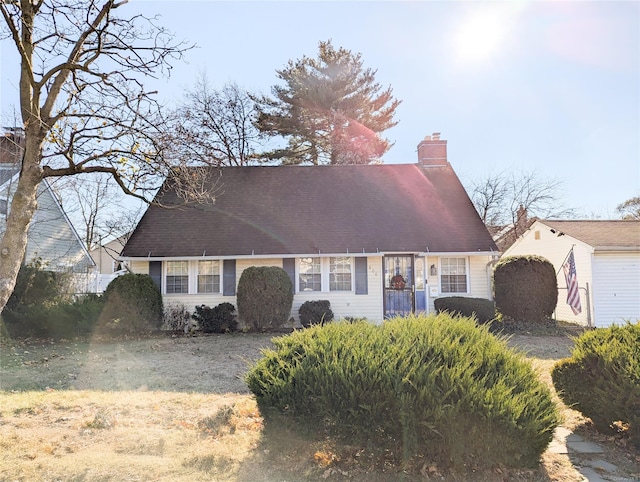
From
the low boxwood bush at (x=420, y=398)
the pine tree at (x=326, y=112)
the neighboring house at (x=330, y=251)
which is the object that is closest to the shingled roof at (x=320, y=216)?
the neighboring house at (x=330, y=251)

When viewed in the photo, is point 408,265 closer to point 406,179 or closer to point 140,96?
point 406,179

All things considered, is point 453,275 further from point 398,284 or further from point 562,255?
point 562,255

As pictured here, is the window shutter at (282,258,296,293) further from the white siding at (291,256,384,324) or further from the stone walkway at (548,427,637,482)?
the stone walkway at (548,427,637,482)

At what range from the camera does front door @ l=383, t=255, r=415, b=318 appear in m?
14.3

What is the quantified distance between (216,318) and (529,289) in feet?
30.3

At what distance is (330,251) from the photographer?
14.1m

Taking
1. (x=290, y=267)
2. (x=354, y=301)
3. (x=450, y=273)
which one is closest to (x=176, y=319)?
(x=290, y=267)

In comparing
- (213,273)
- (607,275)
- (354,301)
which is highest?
(213,273)

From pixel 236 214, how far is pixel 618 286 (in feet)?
41.4

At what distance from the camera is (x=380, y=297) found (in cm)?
1420

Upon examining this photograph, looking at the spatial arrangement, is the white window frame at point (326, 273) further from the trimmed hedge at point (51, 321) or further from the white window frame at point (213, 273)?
the trimmed hedge at point (51, 321)

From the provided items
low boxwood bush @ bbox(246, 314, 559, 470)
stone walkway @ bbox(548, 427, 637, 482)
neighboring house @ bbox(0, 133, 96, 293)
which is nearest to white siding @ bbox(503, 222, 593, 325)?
stone walkway @ bbox(548, 427, 637, 482)

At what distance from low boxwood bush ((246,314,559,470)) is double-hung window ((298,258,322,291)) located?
31.8 feet

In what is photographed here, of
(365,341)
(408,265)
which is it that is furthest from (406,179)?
(365,341)
